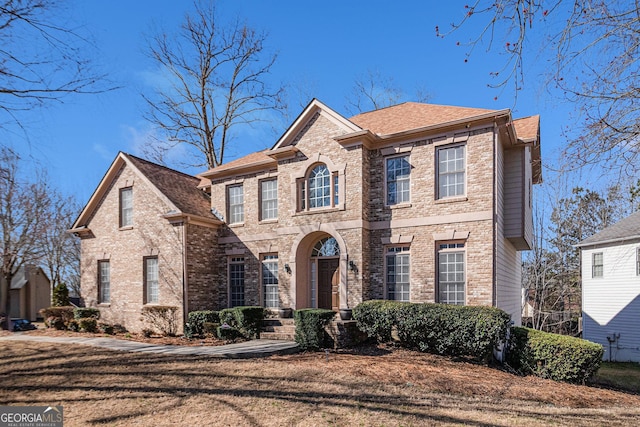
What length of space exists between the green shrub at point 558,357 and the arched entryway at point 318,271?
6.13 metres

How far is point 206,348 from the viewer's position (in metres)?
11.7

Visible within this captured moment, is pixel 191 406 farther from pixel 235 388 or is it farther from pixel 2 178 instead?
pixel 2 178

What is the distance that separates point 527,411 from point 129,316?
1548cm

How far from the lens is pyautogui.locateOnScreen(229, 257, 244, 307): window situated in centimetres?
1689

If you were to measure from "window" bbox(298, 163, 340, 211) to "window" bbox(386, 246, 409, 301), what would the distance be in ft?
8.65

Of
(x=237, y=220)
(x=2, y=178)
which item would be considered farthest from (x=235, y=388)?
(x=237, y=220)

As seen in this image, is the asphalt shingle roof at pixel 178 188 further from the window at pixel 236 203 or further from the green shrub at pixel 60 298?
the green shrub at pixel 60 298

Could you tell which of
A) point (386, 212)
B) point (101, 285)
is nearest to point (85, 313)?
point (101, 285)

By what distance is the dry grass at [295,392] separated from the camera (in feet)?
21.1

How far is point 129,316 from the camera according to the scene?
681 inches

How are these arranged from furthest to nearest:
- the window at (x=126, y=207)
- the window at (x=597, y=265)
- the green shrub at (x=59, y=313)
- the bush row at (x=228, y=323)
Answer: the window at (x=597, y=265) < the green shrub at (x=59, y=313) < the window at (x=126, y=207) < the bush row at (x=228, y=323)

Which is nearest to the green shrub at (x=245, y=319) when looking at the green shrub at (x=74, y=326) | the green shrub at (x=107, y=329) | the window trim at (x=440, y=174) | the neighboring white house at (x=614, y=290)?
the green shrub at (x=107, y=329)

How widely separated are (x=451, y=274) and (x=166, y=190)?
11.6 meters

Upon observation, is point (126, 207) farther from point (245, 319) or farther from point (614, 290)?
point (614, 290)
